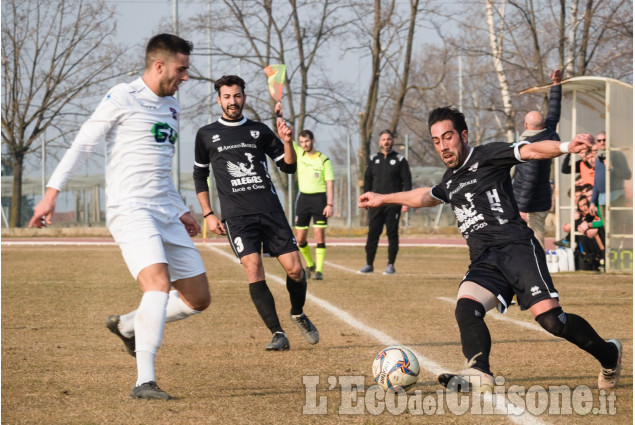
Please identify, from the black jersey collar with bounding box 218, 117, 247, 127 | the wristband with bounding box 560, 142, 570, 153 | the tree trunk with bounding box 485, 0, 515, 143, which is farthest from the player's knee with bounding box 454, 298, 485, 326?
the tree trunk with bounding box 485, 0, 515, 143

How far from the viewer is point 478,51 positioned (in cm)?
2789

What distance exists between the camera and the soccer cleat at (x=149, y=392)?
545cm

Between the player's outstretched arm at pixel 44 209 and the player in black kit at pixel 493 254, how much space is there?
2.29 metres

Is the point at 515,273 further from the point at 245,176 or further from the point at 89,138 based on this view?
the point at 245,176

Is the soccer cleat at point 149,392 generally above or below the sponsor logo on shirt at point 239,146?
below

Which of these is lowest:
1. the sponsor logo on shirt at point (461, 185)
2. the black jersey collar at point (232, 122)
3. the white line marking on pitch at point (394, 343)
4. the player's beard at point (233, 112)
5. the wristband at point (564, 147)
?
the white line marking on pitch at point (394, 343)

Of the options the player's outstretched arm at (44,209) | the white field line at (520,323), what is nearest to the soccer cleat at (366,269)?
the white field line at (520,323)

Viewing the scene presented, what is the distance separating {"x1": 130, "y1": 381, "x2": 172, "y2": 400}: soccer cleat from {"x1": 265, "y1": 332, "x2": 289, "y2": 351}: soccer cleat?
2.03 meters

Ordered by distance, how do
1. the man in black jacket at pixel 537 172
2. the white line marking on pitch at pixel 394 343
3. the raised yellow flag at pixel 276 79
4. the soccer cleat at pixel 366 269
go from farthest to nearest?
the soccer cleat at pixel 366 269
the man in black jacket at pixel 537 172
the raised yellow flag at pixel 276 79
the white line marking on pitch at pixel 394 343

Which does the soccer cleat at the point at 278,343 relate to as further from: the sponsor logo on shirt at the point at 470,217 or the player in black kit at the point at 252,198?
the sponsor logo on shirt at the point at 470,217

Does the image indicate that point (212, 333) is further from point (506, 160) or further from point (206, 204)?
point (506, 160)

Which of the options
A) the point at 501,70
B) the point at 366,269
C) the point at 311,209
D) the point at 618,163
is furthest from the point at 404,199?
the point at 501,70

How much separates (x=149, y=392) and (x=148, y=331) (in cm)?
36

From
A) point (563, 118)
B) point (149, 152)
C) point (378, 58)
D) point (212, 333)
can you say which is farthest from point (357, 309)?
point (378, 58)
